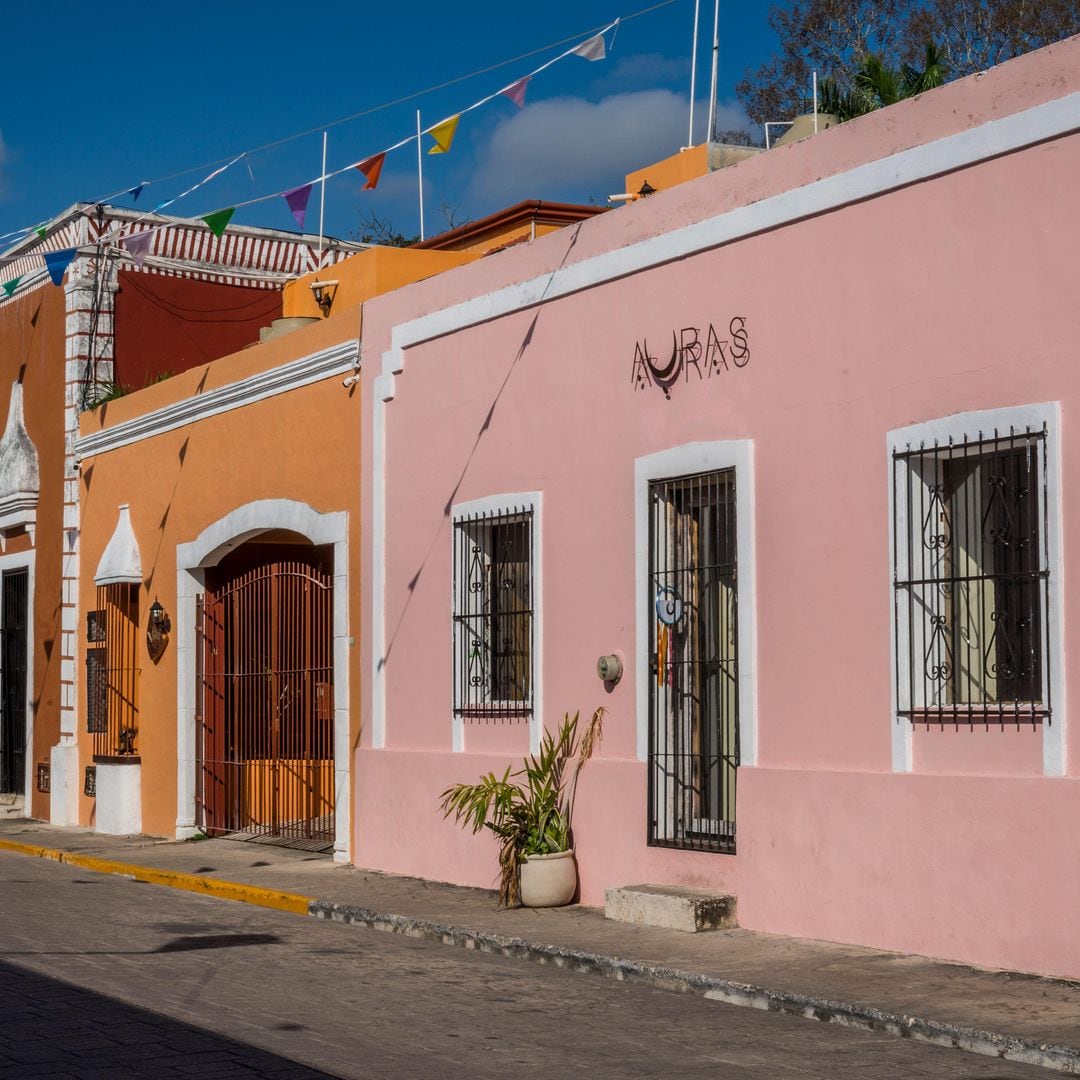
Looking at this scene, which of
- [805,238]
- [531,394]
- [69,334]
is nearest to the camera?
[805,238]

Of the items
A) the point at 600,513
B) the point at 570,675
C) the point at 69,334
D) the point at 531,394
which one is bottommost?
the point at 570,675

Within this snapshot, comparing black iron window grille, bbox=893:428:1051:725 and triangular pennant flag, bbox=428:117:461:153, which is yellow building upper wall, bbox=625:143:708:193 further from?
black iron window grille, bbox=893:428:1051:725

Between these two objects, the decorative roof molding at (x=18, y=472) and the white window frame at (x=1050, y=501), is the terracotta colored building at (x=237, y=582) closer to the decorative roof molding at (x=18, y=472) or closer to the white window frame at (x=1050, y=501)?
the decorative roof molding at (x=18, y=472)

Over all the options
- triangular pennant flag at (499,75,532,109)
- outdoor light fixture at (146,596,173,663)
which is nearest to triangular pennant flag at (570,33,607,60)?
triangular pennant flag at (499,75,532,109)

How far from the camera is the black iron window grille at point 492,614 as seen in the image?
1248cm

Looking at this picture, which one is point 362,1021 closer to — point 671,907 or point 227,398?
point 671,907

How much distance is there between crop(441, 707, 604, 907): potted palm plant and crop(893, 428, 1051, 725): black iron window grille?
2847 mm

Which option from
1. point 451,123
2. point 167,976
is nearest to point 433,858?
point 167,976

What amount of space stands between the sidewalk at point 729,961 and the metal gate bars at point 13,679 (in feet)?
25.3

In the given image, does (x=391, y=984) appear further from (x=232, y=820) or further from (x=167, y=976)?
(x=232, y=820)

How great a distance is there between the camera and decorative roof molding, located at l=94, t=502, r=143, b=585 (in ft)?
60.0

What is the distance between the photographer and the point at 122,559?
18.3 metres

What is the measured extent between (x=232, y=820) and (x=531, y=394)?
6.86m

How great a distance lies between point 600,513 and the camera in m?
11.5
